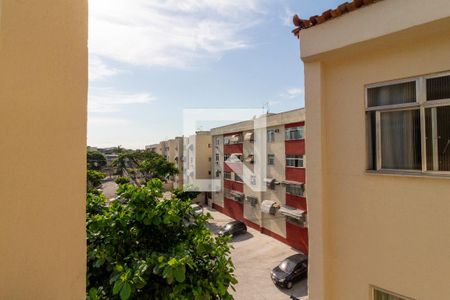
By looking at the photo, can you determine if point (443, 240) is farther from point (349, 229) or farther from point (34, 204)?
point (34, 204)

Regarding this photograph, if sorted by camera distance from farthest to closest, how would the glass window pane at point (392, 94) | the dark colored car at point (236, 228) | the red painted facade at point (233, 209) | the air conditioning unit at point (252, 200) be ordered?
the red painted facade at point (233, 209), the air conditioning unit at point (252, 200), the dark colored car at point (236, 228), the glass window pane at point (392, 94)

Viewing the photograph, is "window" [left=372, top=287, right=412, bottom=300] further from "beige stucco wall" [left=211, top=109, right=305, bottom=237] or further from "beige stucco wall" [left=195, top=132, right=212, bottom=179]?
"beige stucco wall" [left=195, top=132, right=212, bottom=179]

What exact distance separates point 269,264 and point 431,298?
49.3 ft

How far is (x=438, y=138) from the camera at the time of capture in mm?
3094

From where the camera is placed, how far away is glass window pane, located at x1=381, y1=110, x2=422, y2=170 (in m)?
3.26

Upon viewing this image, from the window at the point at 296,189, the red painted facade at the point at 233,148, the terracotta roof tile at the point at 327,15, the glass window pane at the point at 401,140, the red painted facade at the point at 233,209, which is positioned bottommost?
the red painted facade at the point at 233,209

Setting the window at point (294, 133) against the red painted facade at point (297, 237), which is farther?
the window at point (294, 133)

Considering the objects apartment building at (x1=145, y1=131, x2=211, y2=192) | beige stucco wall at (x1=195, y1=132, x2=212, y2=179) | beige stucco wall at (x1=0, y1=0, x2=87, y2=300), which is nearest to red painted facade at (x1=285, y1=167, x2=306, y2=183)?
apartment building at (x1=145, y1=131, x2=211, y2=192)

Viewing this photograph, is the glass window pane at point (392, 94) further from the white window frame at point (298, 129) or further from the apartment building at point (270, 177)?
the white window frame at point (298, 129)

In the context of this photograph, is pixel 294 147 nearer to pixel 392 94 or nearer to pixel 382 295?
pixel 392 94

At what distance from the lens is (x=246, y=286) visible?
46.9ft

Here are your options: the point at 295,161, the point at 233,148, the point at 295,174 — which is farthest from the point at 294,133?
the point at 233,148

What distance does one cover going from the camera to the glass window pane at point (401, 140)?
10.7 feet

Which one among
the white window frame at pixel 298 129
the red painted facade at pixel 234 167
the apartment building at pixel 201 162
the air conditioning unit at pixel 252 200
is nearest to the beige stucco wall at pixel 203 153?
the apartment building at pixel 201 162
